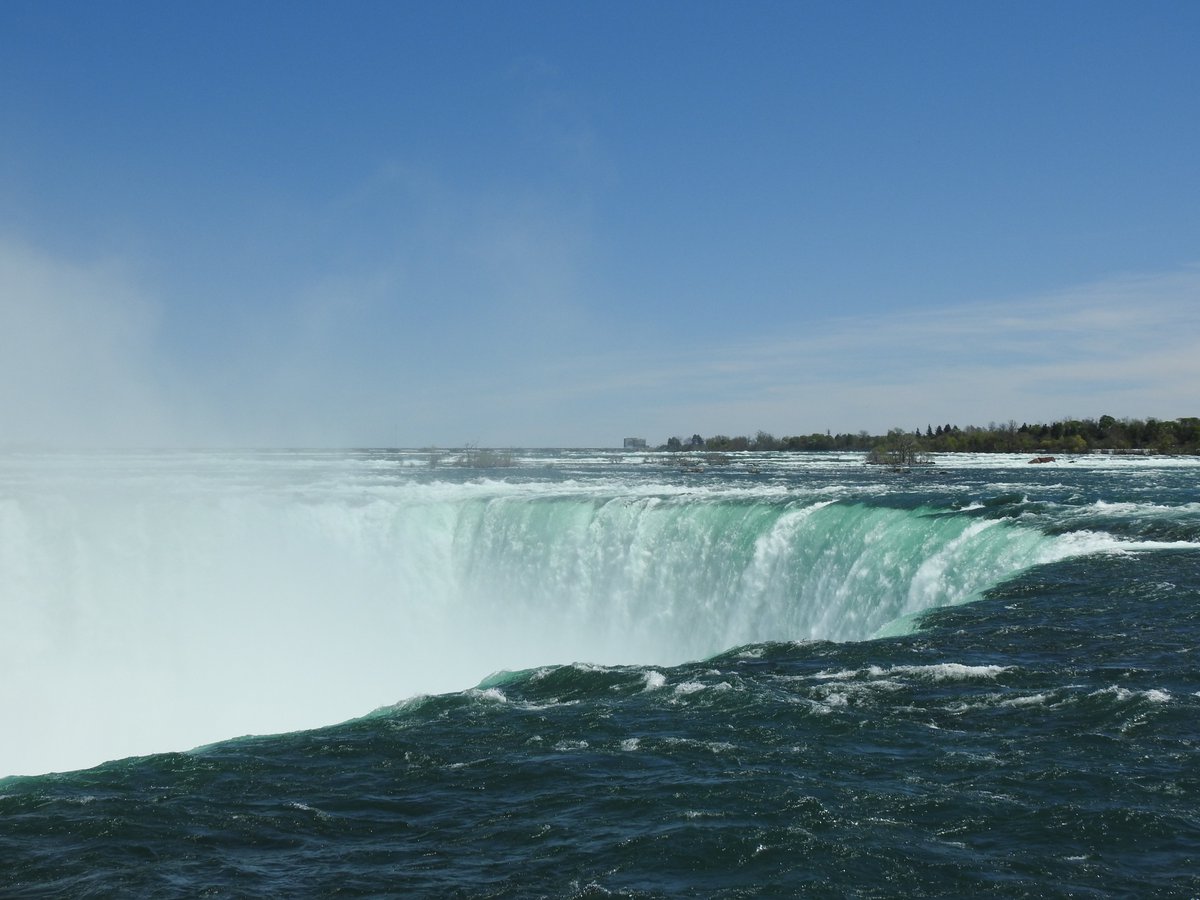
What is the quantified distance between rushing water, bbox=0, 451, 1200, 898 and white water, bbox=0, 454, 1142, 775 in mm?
96

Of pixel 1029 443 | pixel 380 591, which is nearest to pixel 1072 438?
pixel 1029 443

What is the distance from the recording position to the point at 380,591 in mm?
28844

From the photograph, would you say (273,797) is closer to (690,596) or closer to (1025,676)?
(1025,676)

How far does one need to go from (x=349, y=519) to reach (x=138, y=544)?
609 cm

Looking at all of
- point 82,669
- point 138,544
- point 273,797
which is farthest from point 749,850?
point 138,544

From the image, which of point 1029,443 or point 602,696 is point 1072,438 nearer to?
point 1029,443

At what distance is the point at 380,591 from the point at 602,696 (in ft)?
58.3

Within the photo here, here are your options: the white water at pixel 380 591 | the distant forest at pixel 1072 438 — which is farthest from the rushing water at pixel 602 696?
the distant forest at pixel 1072 438

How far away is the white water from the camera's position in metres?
21.4

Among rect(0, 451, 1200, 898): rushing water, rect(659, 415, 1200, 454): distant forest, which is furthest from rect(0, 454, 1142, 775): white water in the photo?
rect(659, 415, 1200, 454): distant forest

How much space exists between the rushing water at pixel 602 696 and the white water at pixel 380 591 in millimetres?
96

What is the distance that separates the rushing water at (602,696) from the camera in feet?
24.0

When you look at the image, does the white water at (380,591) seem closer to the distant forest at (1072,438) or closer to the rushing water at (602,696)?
the rushing water at (602,696)

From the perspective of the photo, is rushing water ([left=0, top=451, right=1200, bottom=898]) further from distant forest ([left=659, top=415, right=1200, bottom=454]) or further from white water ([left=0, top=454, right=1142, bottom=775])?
distant forest ([left=659, top=415, right=1200, bottom=454])
